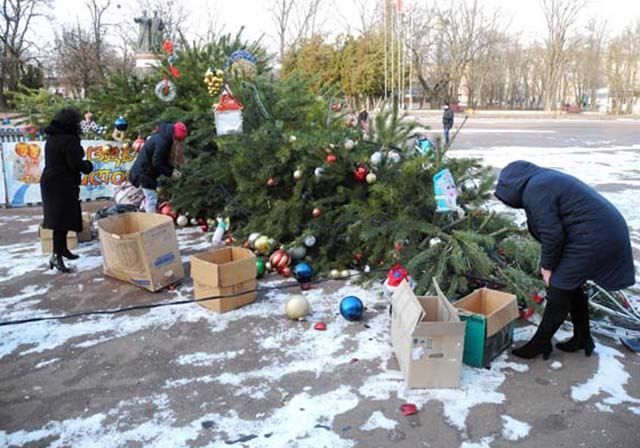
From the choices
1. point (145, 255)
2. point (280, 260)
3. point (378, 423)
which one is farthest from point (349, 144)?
point (378, 423)

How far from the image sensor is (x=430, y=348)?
3250mm

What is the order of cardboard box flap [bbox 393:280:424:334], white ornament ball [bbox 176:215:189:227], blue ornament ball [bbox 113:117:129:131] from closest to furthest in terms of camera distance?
cardboard box flap [bbox 393:280:424:334] → white ornament ball [bbox 176:215:189:227] → blue ornament ball [bbox 113:117:129:131]

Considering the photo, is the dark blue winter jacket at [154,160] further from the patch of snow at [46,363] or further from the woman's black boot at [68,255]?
the patch of snow at [46,363]

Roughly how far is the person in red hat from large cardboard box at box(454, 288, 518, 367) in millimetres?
4315

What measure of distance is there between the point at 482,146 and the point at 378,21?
33.3m

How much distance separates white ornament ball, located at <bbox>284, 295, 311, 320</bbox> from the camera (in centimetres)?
435

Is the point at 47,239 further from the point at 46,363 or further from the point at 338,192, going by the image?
the point at 338,192

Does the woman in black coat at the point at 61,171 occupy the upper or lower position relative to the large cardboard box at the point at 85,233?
upper

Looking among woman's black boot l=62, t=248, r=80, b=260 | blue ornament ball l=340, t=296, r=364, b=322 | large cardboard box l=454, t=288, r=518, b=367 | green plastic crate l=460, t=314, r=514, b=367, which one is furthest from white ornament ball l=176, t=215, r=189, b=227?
green plastic crate l=460, t=314, r=514, b=367

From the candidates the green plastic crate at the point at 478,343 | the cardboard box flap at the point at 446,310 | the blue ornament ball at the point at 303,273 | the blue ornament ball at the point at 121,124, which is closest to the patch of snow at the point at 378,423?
the cardboard box flap at the point at 446,310

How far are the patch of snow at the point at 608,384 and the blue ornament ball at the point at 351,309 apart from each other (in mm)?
1640

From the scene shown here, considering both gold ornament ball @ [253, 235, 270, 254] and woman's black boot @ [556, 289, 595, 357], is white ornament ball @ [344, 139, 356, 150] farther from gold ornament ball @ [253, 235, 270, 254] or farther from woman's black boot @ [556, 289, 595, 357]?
woman's black boot @ [556, 289, 595, 357]

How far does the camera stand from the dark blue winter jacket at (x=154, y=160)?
6602mm

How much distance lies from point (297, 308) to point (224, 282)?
674mm
